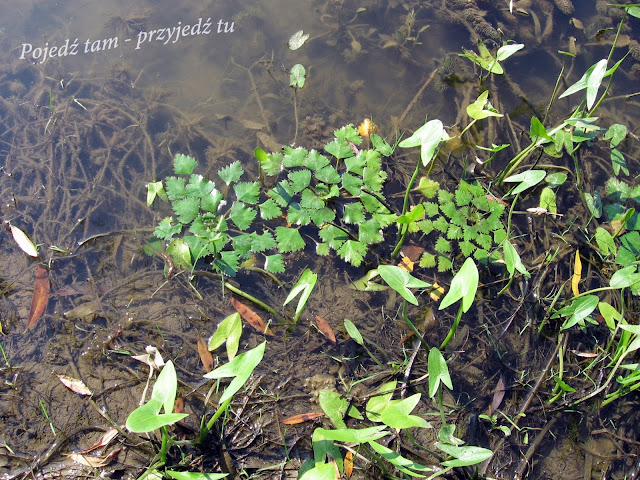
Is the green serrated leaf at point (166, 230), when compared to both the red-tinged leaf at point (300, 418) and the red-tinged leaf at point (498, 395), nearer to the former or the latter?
the red-tinged leaf at point (300, 418)

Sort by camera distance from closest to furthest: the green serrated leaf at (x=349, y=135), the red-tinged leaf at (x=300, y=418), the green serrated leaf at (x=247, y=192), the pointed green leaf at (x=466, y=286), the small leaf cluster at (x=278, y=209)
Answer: the pointed green leaf at (x=466, y=286) < the red-tinged leaf at (x=300, y=418) < the small leaf cluster at (x=278, y=209) < the green serrated leaf at (x=247, y=192) < the green serrated leaf at (x=349, y=135)

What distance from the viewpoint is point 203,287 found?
254 centimetres

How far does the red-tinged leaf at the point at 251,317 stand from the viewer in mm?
2439

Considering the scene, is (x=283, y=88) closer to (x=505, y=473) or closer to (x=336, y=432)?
(x=336, y=432)

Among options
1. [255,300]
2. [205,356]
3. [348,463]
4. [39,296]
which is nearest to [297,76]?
[255,300]

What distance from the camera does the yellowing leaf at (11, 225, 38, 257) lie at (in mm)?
2543

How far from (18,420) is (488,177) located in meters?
2.99

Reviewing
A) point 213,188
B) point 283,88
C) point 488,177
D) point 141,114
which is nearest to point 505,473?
point 488,177

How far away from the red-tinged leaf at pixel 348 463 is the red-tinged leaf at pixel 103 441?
1.09 metres

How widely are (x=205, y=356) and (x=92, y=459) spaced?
26.1 inches

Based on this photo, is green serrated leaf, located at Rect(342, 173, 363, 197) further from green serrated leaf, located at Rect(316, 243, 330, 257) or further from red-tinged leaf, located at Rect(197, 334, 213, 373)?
red-tinged leaf, located at Rect(197, 334, 213, 373)

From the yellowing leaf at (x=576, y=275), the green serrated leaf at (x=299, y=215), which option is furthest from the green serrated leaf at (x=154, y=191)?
the yellowing leaf at (x=576, y=275)

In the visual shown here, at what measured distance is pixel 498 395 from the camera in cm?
236

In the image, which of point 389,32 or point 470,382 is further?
point 389,32
